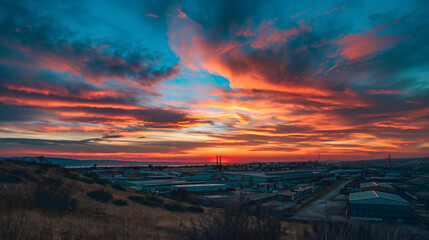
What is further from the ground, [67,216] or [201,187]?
[67,216]

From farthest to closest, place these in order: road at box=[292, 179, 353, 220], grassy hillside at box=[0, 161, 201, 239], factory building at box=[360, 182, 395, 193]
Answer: factory building at box=[360, 182, 395, 193] → road at box=[292, 179, 353, 220] → grassy hillside at box=[0, 161, 201, 239]

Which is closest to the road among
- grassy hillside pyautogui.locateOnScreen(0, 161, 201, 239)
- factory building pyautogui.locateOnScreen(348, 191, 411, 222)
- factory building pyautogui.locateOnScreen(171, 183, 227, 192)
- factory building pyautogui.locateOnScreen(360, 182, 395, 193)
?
factory building pyautogui.locateOnScreen(348, 191, 411, 222)

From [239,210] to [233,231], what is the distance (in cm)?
106

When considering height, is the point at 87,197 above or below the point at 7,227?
below

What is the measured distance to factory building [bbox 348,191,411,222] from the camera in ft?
132

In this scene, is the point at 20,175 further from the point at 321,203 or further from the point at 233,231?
the point at 321,203

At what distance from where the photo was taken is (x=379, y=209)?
41750 mm

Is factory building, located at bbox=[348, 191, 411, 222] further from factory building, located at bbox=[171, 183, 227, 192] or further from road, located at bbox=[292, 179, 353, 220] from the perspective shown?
factory building, located at bbox=[171, 183, 227, 192]

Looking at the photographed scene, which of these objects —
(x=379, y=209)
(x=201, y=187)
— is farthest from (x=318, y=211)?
(x=201, y=187)

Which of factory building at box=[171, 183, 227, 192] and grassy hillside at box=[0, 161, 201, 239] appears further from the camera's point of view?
factory building at box=[171, 183, 227, 192]

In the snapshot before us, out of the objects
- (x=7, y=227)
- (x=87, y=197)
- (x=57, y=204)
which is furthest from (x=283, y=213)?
(x=7, y=227)

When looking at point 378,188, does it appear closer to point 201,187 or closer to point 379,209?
point 379,209

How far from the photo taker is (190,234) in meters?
8.70

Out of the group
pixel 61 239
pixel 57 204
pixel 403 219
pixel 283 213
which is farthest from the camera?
pixel 283 213
